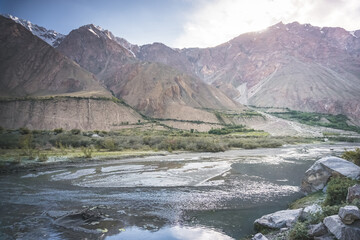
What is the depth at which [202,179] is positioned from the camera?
2291cm

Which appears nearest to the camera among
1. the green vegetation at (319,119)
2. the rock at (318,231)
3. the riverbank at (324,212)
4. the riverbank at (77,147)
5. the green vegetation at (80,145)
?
the riverbank at (324,212)

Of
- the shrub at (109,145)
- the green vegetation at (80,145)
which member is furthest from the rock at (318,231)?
the shrub at (109,145)

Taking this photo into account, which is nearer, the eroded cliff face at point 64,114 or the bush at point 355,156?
the bush at point 355,156

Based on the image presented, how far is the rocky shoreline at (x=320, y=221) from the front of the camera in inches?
281

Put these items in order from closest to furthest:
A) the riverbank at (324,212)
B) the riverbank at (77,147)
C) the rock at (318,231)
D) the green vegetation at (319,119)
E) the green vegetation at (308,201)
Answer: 1. the riverbank at (324,212)
2. the rock at (318,231)
3. the green vegetation at (308,201)
4. the riverbank at (77,147)
5. the green vegetation at (319,119)

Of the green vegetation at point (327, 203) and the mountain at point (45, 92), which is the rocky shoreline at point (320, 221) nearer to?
the green vegetation at point (327, 203)

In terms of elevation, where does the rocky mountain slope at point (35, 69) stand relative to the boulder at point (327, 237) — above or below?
above

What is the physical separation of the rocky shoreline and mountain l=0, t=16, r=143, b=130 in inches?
3107

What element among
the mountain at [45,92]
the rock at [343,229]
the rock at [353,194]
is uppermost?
the mountain at [45,92]

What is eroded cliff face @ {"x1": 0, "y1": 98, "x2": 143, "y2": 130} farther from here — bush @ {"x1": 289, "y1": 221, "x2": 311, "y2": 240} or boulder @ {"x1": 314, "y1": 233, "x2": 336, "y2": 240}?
boulder @ {"x1": 314, "y1": 233, "x2": 336, "y2": 240}

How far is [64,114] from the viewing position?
277 ft

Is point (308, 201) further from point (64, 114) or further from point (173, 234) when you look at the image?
point (64, 114)

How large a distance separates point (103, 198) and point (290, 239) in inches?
489

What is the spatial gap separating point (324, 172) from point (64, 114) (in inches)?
3312
